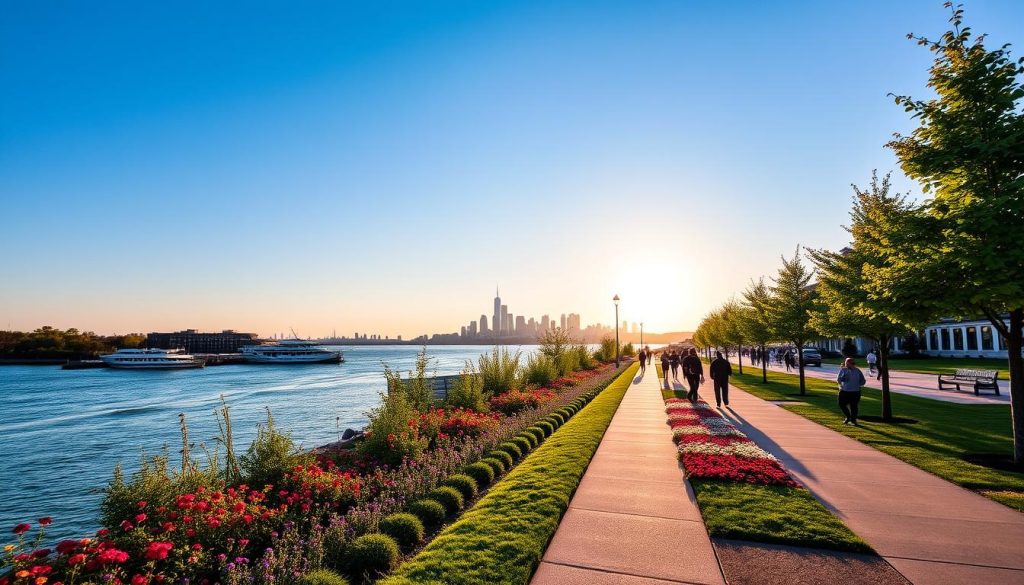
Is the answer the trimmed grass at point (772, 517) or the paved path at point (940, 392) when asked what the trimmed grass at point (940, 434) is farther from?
the trimmed grass at point (772, 517)

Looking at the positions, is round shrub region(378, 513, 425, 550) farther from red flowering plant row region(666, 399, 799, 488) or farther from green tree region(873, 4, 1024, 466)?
green tree region(873, 4, 1024, 466)

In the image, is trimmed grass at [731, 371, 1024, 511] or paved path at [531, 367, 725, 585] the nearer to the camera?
paved path at [531, 367, 725, 585]

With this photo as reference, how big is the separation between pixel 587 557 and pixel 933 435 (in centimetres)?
1169

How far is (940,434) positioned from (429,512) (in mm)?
13121

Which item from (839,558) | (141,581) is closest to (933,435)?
(839,558)

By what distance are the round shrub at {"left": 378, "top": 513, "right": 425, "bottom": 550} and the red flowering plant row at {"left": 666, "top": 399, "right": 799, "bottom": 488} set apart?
4.84m

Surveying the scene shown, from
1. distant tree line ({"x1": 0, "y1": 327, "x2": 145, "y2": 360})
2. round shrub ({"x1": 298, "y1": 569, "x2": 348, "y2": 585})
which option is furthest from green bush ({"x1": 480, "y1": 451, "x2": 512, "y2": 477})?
distant tree line ({"x1": 0, "y1": 327, "x2": 145, "y2": 360})

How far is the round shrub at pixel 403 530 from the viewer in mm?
6191

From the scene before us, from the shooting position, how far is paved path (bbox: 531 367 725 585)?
16.1 ft

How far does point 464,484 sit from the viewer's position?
316 inches

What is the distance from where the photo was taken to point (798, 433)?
40.2 ft

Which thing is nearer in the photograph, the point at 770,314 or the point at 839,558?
the point at 839,558

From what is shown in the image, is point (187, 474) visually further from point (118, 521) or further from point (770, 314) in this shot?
point (770, 314)

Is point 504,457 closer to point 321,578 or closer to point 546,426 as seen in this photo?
point 546,426
